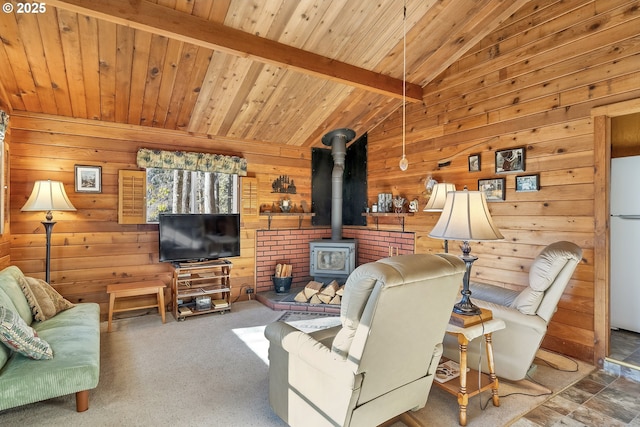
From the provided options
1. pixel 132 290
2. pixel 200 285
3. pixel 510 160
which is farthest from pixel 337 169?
pixel 132 290

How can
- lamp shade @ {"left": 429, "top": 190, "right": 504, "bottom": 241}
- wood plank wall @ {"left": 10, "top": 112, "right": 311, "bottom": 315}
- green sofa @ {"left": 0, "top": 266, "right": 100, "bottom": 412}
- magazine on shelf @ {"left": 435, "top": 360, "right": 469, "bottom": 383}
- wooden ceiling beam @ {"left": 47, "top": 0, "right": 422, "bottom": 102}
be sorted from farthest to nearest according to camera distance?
1. wood plank wall @ {"left": 10, "top": 112, "right": 311, "bottom": 315}
2. wooden ceiling beam @ {"left": 47, "top": 0, "right": 422, "bottom": 102}
3. magazine on shelf @ {"left": 435, "top": 360, "right": 469, "bottom": 383}
4. lamp shade @ {"left": 429, "top": 190, "right": 504, "bottom": 241}
5. green sofa @ {"left": 0, "top": 266, "right": 100, "bottom": 412}

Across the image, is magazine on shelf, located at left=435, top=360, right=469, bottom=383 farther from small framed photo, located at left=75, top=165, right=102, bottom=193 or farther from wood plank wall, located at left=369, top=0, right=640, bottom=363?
small framed photo, located at left=75, top=165, right=102, bottom=193

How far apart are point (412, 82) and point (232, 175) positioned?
8.79ft

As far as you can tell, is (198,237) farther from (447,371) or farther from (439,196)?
(447,371)

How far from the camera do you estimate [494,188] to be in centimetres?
352

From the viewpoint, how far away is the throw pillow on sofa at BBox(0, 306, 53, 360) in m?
1.96

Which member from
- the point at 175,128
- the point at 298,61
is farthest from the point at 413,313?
the point at 175,128

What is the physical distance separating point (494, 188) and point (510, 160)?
320 millimetres

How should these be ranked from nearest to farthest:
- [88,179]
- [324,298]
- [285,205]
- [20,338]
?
[20,338]
[88,179]
[324,298]
[285,205]

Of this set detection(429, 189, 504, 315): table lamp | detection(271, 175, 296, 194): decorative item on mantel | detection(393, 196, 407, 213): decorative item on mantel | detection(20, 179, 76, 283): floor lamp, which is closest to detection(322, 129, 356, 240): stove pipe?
detection(271, 175, 296, 194): decorative item on mantel

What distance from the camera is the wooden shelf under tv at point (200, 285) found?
4.02m

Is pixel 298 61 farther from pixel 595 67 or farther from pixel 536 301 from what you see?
pixel 536 301

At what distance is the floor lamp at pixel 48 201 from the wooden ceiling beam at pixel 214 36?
1.81 m

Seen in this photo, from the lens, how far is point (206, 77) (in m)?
3.46
